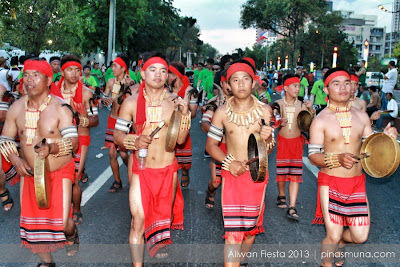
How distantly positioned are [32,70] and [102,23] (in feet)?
93.5

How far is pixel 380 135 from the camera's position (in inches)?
143

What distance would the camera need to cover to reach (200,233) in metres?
5.23

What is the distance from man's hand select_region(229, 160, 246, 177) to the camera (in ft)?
12.1

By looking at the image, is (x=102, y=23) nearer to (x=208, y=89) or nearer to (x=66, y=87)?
(x=208, y=89)

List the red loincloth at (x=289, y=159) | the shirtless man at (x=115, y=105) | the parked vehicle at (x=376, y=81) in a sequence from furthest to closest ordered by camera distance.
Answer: the parked vehicle at (x=376, y=81)
the shirtless man at (x=115, y=105)
the red loincloth at (x=289, y=159)

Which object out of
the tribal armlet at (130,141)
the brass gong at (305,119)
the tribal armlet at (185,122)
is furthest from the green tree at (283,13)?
the tribal armlet at (130,141)

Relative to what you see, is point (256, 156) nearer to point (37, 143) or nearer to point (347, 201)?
point (347, 201)

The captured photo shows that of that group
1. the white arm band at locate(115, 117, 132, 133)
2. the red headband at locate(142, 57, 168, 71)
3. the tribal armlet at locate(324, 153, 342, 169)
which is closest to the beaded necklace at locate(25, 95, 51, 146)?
the white arm band at locate(115, 117, 132, 133)

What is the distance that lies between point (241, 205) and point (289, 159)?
2.60 metres

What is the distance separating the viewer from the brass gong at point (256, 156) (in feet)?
11.1

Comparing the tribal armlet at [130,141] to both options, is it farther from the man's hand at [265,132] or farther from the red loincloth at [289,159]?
the red loincloth at [289,159]

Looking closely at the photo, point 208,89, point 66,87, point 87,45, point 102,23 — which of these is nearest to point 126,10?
point 102,23

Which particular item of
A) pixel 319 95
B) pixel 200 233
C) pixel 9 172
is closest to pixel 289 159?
pixel 200 233

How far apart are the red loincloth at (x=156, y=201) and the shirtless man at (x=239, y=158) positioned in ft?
1.90
